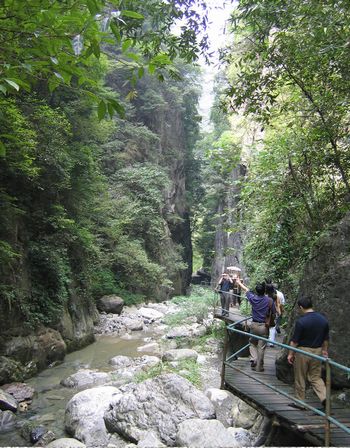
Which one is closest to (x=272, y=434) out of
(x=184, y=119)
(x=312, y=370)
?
(x=312, y=370)

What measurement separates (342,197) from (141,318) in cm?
1259

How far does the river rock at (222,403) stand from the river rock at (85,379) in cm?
275

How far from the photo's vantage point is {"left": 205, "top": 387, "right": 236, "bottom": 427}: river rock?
656 centimetres

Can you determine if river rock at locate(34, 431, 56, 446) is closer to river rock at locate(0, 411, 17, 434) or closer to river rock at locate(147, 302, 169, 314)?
river rock at locate(0, 411, 17, 434)

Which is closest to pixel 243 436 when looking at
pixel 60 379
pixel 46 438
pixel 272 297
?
pixel 272 297

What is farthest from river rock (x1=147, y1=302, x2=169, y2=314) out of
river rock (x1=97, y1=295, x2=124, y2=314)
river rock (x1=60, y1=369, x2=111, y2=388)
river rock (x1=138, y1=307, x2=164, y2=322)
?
river rock (x1=60, y1=369, x2=111, y2=388)

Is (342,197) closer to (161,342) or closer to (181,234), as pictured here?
(161,342)

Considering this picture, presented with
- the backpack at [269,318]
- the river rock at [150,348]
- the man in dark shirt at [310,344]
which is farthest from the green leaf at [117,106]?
the river rock at [150,348]

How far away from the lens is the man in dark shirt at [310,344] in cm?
434

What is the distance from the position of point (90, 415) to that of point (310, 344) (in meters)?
4.15

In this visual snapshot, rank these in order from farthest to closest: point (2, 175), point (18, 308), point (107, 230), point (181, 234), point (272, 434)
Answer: point (181, 234) → point (107, 230) → point (2, 175) → point (18, 308) → point (272, 434)

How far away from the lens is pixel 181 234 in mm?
32188

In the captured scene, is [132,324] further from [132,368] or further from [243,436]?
[243,436]

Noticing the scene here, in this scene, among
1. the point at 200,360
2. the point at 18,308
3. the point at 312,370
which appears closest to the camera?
the point at 312,370
